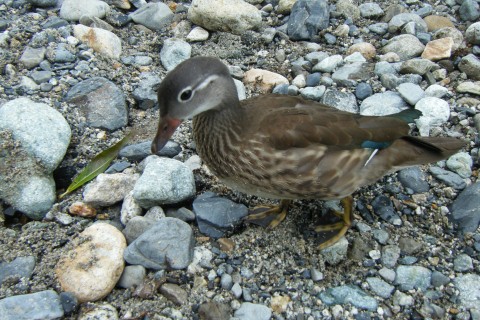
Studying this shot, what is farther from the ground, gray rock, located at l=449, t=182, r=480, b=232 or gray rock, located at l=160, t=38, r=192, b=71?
gray rock, located at l=160, t=38, r=192, b=71

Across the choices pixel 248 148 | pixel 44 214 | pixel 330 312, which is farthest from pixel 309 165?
pixel 44 214

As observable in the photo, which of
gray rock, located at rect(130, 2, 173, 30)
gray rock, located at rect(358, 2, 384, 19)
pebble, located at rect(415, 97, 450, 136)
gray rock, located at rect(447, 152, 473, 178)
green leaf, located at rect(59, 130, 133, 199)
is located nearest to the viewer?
green leaf, located at rect(59, 130, 133, 199)

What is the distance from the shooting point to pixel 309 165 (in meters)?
3.47

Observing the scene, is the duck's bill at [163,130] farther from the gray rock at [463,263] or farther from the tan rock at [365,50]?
the tan rock at [365,50]

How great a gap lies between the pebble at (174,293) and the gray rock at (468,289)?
1.73 metres

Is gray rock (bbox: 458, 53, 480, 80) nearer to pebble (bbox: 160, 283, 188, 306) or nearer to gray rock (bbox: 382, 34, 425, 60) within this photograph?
gray rock (bbox: 382, 34, 425, 60)

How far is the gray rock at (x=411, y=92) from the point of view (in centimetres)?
467

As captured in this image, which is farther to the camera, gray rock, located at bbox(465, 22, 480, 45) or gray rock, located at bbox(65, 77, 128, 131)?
gray rock, located at bbox(465, 22, 480, 45)

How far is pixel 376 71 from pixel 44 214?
10.4 feet

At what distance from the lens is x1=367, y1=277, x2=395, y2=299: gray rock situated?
3457mm

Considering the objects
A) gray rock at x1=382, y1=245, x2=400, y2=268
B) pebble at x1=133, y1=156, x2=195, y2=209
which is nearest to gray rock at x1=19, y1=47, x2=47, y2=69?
pebble at x1=133, y1=156, x2=195, y2=209

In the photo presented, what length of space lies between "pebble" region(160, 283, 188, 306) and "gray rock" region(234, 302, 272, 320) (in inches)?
13.2

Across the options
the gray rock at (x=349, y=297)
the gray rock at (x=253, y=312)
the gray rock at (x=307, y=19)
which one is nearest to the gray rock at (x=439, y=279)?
the gray rock at (x=349, y=297)

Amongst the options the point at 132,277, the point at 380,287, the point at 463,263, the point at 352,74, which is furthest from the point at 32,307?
the point at 352,74
